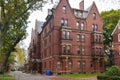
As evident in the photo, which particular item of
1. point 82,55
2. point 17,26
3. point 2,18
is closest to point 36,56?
point 82,55

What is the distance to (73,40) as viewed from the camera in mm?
51188

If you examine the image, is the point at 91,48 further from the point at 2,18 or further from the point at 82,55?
the point at 2,18

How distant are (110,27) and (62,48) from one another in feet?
67.9

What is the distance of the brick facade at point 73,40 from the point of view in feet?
160

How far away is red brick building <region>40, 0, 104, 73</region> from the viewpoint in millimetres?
48812

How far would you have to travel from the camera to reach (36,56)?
7050 cm

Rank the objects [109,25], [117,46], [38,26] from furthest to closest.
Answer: [38,26]
[109,25]
[117,46]

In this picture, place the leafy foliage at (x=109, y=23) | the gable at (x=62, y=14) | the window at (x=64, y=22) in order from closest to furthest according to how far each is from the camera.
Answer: the gable at (x=62, y=14), the window at (x=64, y=22), the leafy foliage at (x=109, y=23)

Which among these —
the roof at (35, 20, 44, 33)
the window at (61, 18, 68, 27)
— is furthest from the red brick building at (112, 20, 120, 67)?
the roof at (35, 20, 44, 33)

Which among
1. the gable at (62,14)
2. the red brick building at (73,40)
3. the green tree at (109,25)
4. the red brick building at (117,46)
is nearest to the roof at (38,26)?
the red brick building at (73,40)

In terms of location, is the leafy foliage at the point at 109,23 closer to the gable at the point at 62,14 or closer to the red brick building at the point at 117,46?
the red brick building at the point at 117,46

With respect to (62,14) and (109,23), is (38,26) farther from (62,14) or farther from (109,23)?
(62,14)

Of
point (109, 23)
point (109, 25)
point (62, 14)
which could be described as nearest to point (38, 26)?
point (109, 23)

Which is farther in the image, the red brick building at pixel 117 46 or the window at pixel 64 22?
the window at pixel 64 22
